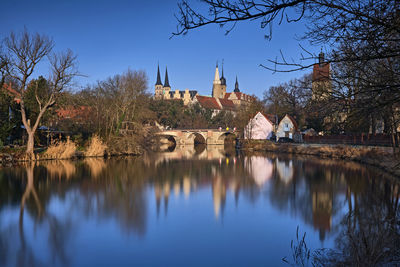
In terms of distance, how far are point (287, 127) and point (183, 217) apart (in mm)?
45240

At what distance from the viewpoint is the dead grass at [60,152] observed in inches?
1004

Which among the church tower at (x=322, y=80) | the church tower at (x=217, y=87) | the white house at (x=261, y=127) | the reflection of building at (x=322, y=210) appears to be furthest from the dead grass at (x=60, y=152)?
the church tower at (x=217, y=87)

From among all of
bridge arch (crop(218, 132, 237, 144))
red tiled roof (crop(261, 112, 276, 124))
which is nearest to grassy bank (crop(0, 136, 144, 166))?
red tiled roof (crop(261, 112, 276, 124))

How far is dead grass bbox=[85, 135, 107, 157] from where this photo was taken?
94.6 feet

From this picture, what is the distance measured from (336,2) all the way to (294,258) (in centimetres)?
523

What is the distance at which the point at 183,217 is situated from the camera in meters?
11.2

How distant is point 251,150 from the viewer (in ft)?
153

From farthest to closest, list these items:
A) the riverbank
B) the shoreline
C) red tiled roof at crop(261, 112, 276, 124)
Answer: red tiled roof at crop(261, 112, 276, 124), the shoreline, the riverbank

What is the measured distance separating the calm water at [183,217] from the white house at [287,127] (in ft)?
112

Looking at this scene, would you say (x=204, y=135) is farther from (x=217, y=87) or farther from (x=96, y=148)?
(x=217, y=87)

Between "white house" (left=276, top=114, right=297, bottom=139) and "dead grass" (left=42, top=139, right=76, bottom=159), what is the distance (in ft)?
113

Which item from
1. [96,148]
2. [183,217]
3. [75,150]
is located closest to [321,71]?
[183,217]

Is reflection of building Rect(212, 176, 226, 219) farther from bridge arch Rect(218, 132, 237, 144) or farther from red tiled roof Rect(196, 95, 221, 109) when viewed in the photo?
red tiled roof Rect(196, 95, 221, 109)

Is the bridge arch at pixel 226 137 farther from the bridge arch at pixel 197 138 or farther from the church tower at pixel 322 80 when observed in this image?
the church tower at pixel 322 80
